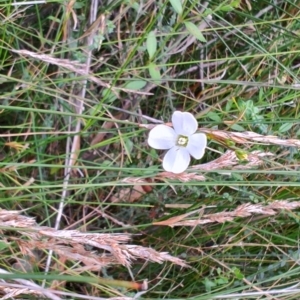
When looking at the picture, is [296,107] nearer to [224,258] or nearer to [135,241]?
[224,258]

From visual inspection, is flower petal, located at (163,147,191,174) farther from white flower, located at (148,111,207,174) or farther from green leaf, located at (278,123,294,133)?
green leaf, located at (278,123,294,133)

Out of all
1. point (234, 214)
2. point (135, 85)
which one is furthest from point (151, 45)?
point (234, 214)

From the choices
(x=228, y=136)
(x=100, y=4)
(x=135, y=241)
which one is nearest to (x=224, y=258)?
(x=135, y=241)

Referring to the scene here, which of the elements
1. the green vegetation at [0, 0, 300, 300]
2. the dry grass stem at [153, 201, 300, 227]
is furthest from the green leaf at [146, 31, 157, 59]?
the dry grass stem at [153, 201, 300, 227]

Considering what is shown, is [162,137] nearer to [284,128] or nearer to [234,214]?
[234,214]

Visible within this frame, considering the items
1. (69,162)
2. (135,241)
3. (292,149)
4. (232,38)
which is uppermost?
(232,38)
